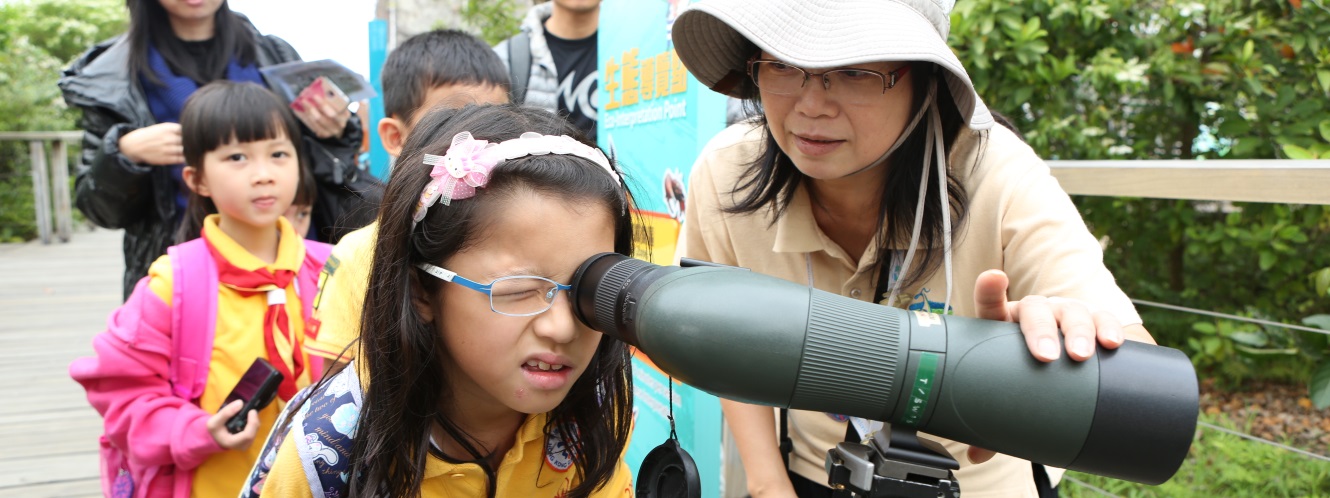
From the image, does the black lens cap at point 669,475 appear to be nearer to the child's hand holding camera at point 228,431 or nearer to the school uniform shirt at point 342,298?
the school uniform shirt at point 342,298

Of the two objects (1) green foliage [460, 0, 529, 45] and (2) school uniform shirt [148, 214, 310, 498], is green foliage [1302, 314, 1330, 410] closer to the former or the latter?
(2) school uniform shirt [148, 214, 310, 498]

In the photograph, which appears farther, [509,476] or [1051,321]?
[509,476]

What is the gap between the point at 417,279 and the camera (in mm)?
1226

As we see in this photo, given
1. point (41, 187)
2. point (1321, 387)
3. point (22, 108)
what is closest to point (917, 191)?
point (1321, 387)

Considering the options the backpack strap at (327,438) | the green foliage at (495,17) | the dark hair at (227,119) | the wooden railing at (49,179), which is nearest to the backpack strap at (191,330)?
the dark hair at (227,119)

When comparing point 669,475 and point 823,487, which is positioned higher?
point 669,475

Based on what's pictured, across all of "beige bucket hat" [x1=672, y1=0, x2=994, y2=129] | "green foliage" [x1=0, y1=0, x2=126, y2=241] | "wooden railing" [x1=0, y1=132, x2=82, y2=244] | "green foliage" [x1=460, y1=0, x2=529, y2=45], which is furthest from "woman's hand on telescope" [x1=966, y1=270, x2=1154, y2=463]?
"wooden railing" [x1=0, y1=132, x2=82, y2=244]

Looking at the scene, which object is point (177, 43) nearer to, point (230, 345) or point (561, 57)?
point (230, 345)

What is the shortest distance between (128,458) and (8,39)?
15564mm

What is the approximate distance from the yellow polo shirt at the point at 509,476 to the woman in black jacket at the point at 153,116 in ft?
3.66

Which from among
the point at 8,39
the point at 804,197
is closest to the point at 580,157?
the point at 804,197

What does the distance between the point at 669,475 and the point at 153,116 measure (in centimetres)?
199

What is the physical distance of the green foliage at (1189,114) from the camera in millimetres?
3146

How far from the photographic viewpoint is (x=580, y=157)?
49.2 inches
